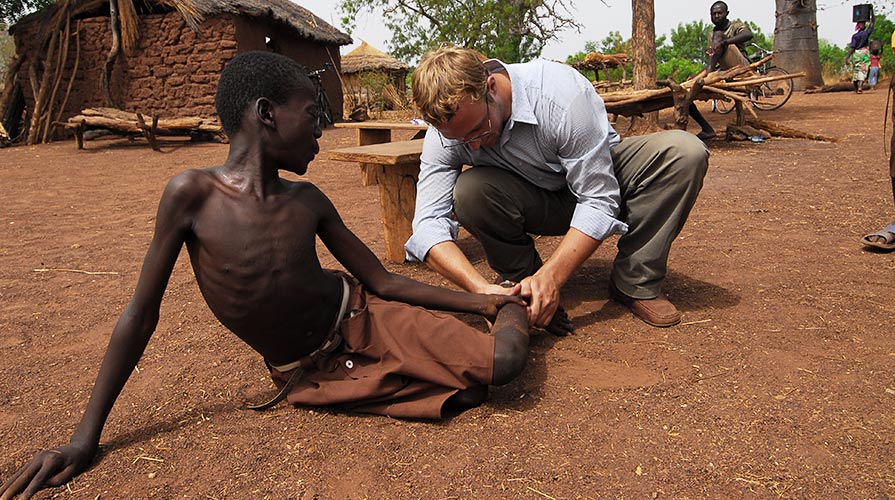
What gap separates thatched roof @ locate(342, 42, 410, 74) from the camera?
21469mm

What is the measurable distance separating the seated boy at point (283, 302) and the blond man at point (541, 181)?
0.44 m

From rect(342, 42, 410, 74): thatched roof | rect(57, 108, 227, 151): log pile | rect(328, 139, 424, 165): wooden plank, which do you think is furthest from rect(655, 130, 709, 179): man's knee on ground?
rect(342, 42, 410, 74): thatched roof

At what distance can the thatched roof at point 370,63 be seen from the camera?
2147cm

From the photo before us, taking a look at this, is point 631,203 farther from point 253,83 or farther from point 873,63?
point 873,63

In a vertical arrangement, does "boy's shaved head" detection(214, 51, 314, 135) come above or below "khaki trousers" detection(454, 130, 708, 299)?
above

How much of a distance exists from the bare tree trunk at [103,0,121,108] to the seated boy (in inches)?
457

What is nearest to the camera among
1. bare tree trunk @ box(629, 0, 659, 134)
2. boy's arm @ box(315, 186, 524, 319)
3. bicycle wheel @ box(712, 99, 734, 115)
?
boy's arm @ box(315, 186, 524, 319)

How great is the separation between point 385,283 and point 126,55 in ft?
38.8

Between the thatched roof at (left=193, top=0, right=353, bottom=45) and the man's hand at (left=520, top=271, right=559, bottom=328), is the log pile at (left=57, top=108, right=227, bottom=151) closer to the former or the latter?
the thatched roof at (left=193, top=0, right=353, bottom=45)

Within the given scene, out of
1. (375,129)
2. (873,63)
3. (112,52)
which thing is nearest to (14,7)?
(112,52)

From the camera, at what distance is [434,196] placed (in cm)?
262

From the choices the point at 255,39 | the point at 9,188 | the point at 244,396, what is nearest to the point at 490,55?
the point at 255,39

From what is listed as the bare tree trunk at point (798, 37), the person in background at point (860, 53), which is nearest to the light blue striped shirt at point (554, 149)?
the person in background at point (860, 53)

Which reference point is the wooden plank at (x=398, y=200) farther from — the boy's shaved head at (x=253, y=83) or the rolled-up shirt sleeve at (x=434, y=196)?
the boy's shaved head at (x=253, y=83)
